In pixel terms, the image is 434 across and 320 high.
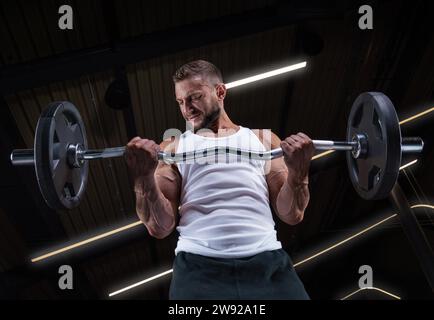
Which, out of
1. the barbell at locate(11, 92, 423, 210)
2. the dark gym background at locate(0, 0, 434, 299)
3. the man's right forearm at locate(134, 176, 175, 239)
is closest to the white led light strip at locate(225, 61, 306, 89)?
the dark gym background at locate(0, 0, 434, 299)

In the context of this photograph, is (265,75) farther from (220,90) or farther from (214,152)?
(214,152)

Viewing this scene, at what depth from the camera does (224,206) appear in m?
1.24

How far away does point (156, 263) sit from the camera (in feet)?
23.2

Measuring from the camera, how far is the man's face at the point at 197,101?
145 cm

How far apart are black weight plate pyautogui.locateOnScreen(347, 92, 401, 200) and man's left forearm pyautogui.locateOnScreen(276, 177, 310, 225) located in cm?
29

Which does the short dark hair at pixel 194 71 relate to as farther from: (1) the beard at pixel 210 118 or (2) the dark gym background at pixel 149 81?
(2) the dark gym background at pixel 149 81

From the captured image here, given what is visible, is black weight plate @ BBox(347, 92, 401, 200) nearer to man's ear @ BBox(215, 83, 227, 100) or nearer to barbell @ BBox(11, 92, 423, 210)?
barbell @ BBox(11, 92, 423, 210)

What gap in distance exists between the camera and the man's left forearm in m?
1.38

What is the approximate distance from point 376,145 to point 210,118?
2.04 feet

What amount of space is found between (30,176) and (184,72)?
9.70ft

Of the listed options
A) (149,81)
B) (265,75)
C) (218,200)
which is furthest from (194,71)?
(265,75)
